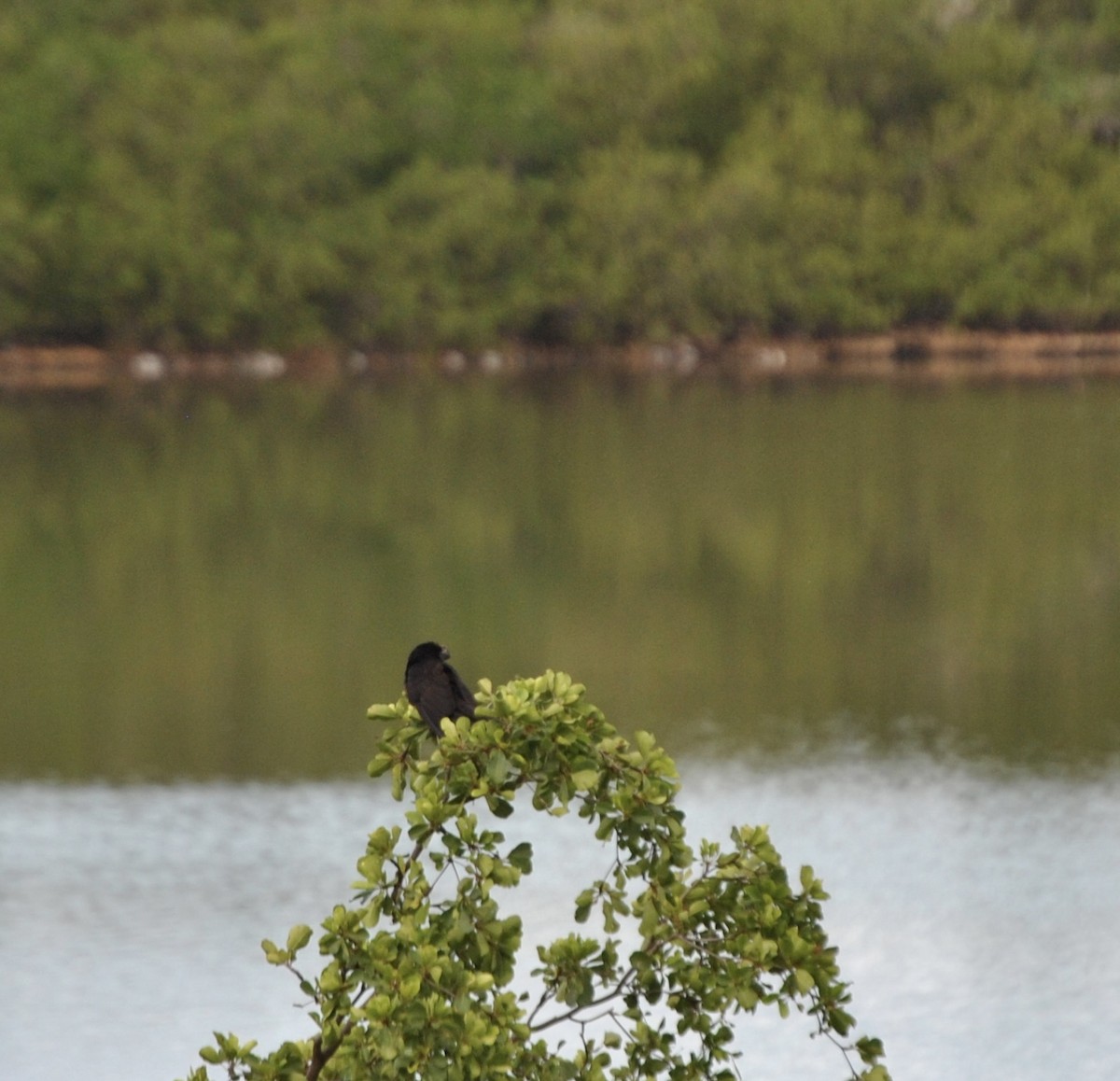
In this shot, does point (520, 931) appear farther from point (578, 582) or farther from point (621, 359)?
point (621, 359)

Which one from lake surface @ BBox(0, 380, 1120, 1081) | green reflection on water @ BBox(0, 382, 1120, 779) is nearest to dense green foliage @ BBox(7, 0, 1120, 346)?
green reflection on water @ BBox(0, 382, 1120, 779)

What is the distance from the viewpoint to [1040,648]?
615 inches

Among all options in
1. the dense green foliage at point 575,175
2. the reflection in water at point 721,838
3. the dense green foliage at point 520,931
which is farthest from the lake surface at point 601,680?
the dense green foliage at point 575,175

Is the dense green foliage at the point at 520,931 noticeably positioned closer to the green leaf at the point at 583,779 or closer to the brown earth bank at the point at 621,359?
the green leaf at the point at 583,779

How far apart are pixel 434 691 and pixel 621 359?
2201 inches

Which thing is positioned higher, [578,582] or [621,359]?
[621,359]

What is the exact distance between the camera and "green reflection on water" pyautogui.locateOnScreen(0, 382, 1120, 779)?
43.2 feet

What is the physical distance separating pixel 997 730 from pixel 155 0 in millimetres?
58507

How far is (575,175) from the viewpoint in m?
61.4

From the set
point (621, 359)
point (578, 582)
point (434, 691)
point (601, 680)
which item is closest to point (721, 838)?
point (601, 680)

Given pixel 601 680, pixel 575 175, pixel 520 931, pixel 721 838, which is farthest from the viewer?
pixel 575 175

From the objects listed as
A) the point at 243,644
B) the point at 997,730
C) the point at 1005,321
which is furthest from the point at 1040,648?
the point at 1005,321

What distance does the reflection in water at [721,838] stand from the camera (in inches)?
302

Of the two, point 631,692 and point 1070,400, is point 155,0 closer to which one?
point 1070,400
